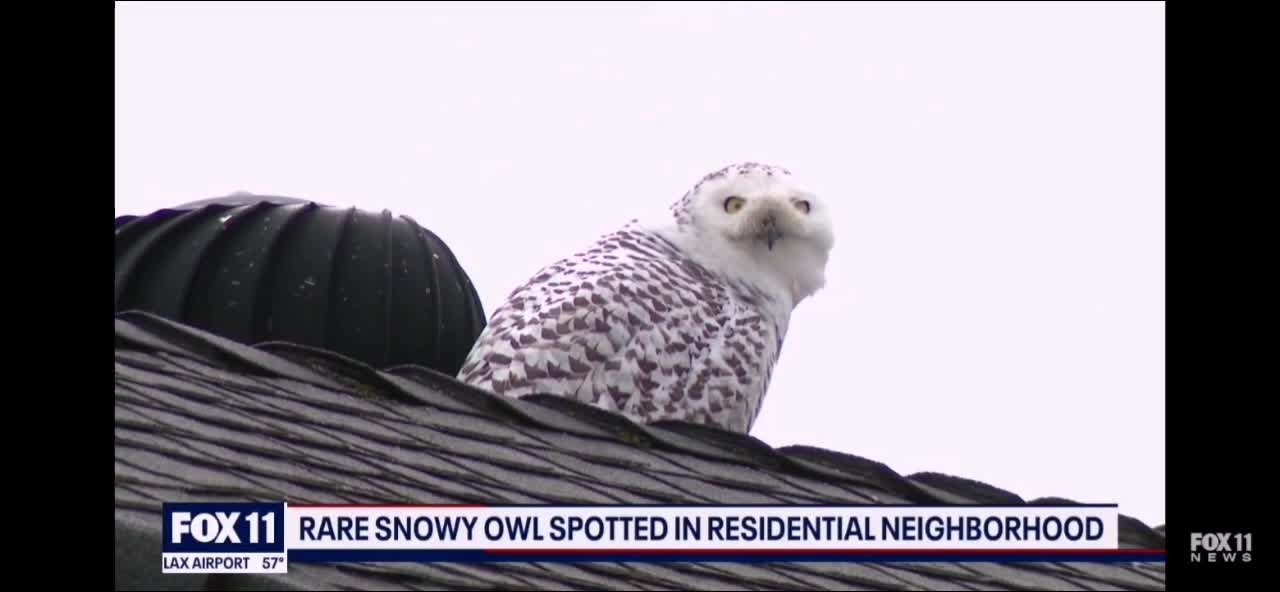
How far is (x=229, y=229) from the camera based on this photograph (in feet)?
23.6

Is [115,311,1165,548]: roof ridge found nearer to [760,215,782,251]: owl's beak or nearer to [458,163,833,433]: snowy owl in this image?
[458,163,833,433]: snowy owl

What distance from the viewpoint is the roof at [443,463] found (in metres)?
3.59

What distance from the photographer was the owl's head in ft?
22.6

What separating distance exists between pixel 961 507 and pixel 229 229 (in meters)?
3.28

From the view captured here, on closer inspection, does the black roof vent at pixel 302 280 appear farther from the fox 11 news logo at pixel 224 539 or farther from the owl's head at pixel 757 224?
the fox 11 news logo at pixel 224 539

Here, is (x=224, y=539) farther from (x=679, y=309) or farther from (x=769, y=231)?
(x=769, y=231)

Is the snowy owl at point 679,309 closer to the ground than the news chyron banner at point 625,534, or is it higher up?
higher up

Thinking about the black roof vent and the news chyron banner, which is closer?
the news chyron banner
